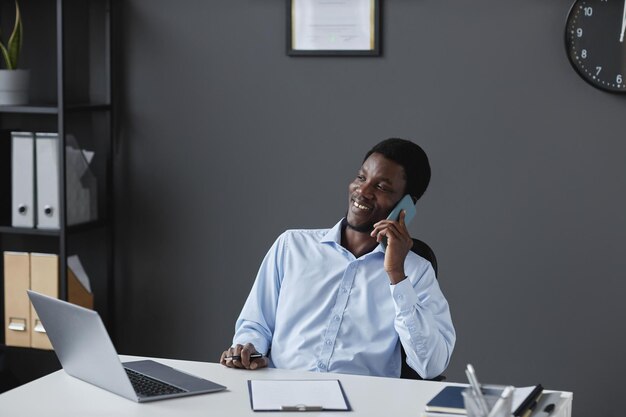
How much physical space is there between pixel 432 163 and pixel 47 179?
1.48 m

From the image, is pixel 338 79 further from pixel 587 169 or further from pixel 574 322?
pixel 574 322

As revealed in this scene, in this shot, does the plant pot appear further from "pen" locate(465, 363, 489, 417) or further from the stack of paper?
"pen" locate(465, 363, 489, 417)

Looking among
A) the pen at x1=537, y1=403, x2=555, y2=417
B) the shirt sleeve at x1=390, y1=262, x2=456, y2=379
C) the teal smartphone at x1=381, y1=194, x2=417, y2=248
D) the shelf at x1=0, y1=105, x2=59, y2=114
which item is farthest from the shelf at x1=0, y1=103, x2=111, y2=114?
the pen at x1=537, y1=403, x2=555, y2=417

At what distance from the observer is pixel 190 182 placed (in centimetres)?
389

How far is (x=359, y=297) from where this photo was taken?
2.58m

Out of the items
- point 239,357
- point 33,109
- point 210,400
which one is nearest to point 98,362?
point 210,400

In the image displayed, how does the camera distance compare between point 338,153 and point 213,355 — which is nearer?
point 338,153

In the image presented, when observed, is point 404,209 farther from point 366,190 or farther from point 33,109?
point 33,109

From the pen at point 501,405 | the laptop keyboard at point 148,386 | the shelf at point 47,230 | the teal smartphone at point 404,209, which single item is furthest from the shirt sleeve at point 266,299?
the shelf at point 47,230

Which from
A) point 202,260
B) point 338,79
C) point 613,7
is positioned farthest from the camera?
point 202,260

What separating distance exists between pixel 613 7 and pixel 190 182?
173 cm

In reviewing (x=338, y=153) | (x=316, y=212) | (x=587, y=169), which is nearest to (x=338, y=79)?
(x=338, y=153)

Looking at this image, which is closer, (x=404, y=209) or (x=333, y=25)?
(x=404, y=209)

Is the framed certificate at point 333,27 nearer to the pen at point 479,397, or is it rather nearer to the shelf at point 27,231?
the shelf at point 27,231
